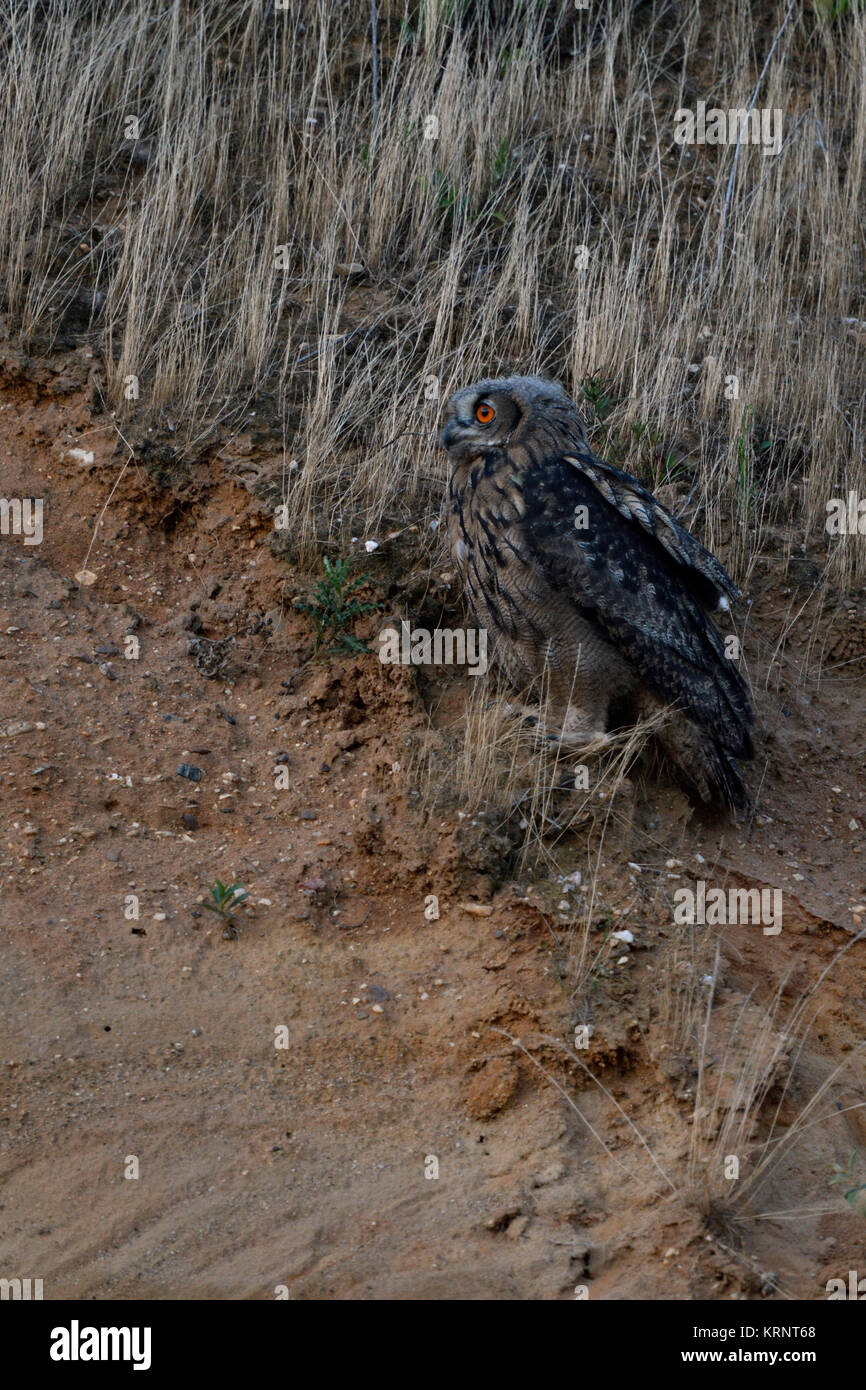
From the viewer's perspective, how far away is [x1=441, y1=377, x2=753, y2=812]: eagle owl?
583cm

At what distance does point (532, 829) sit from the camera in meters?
5.57

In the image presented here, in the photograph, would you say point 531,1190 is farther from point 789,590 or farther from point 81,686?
point 789,590

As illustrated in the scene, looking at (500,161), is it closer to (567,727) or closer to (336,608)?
(336,608)

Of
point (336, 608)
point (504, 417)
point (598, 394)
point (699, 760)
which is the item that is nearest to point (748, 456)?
point (598, 394)

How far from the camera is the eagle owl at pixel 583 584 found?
5.83 meters

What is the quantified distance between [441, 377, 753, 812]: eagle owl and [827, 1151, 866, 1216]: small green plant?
5.72 ft

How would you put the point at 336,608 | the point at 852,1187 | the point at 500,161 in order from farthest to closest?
the point at 500,161, the point at 336,608, the point at 852,1187

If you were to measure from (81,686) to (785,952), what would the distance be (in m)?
3.19

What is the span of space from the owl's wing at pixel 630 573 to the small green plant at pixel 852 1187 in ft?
6.21

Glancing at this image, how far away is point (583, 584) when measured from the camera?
229 inches

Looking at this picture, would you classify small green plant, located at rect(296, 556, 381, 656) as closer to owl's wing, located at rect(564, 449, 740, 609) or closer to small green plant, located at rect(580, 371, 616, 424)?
owl's wing, located at rect(564, 449, 740, 609)

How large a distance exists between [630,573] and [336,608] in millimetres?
1399

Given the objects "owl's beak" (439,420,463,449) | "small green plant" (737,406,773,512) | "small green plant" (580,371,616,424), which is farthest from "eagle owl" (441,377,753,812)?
"small green plant" (737,406,773,512)

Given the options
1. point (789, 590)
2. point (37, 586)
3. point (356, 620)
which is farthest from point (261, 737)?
point (789, 590)
